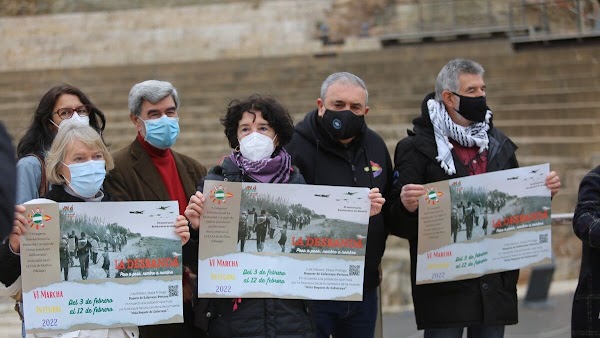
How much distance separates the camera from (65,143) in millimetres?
4418

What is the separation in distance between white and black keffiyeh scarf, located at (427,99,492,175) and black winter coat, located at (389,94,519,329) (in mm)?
50

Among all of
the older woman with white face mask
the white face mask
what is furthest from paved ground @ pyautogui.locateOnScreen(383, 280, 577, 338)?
the older woman with white face mask

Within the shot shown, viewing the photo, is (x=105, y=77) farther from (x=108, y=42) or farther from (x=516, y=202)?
(x=516, y=202)

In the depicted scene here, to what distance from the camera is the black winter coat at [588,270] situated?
476cm

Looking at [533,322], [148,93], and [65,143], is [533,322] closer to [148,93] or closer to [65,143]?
[148,93]

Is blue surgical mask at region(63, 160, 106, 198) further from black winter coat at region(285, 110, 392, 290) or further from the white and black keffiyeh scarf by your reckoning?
the white and black keffiyeh scarf

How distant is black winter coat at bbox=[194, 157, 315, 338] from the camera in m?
4.41

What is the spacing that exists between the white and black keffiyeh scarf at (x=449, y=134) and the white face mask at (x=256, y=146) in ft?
3.26

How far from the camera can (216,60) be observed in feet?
63.8

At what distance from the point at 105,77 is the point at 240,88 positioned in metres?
3.22

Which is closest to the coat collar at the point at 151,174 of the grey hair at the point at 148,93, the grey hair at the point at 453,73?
the grey hair at the point at 148,93

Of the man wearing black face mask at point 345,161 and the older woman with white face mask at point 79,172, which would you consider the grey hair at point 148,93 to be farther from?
the man wearing black face mask at point 345,161

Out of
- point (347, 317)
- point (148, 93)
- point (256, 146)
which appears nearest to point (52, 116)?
point (148, 93)

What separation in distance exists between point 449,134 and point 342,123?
0.62 m
